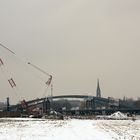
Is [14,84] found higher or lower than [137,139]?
higher

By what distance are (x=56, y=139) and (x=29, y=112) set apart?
163 metres

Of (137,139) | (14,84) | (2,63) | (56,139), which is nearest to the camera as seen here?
(137,139)

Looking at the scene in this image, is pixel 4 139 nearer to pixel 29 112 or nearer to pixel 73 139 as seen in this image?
pixel 73 139

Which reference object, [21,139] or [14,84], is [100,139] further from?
[14,84]

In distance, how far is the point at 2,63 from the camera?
181625 millimetres

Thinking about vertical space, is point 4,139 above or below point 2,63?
below

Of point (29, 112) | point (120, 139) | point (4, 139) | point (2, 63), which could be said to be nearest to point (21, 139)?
point (4, 139)

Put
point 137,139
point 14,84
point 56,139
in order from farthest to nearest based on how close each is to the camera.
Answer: point 14,84, point 56,139, point 137,139

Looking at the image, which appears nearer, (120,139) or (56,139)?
(120,139)

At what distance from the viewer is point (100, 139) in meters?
36.6

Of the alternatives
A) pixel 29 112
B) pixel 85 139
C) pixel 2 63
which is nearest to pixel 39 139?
pixel 85 139

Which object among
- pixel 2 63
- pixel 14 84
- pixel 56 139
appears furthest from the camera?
pixel 14 84

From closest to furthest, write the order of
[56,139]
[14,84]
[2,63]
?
[56,139] → [2,63] → [14,84]

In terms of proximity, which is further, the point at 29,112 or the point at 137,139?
the point at 29,112
